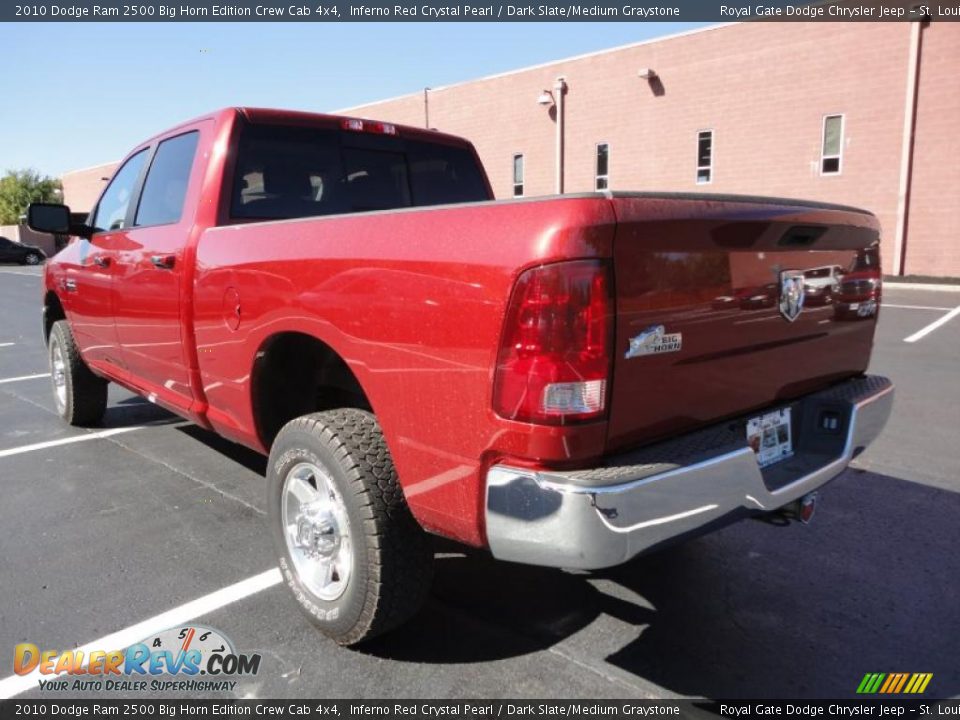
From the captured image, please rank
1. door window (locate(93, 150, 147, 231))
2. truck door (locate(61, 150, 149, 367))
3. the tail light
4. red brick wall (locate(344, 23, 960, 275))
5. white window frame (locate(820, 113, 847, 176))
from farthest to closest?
white window frame (locate(820, 113, 847, 176)) → red brick wall (locate(344, 23, 960, 275)) → door window (locate(93, 150, 147, 231)) → truck door (locate(61, 150, 149, 367)) → the tail light

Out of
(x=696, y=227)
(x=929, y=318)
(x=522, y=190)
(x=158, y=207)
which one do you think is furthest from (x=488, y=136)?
(x=696, y=227)

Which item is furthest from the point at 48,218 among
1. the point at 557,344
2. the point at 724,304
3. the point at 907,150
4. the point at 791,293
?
the point at 907,150

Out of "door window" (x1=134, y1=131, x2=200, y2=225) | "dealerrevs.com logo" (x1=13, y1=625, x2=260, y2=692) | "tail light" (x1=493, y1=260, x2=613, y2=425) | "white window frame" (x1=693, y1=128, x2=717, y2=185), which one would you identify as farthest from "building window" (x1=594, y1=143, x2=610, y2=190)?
"tail light" (x1=493, y1=260, x2=613, y2=425)

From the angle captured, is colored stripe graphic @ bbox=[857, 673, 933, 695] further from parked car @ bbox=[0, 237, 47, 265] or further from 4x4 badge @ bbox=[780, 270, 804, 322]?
parked car @ bbox=[0, 237, 47, 265]

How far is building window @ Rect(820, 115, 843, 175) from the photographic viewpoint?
1839 cm

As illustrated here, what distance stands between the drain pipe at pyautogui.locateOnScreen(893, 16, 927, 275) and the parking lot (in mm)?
15456

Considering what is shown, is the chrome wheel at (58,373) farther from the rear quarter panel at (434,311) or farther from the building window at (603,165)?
the building window at (603,165)

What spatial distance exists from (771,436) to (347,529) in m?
1.58

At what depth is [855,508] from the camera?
12.8 feet

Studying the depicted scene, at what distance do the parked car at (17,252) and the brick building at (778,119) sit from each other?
2633 centimetres

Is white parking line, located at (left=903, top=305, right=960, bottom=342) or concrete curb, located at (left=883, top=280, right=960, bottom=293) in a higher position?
concrete curb, located at (left=883, top=280, right=960, bottom=293)

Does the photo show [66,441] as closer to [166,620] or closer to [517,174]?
[166,620]

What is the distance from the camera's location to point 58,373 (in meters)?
5.90

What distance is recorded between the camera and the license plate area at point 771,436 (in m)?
2.59
